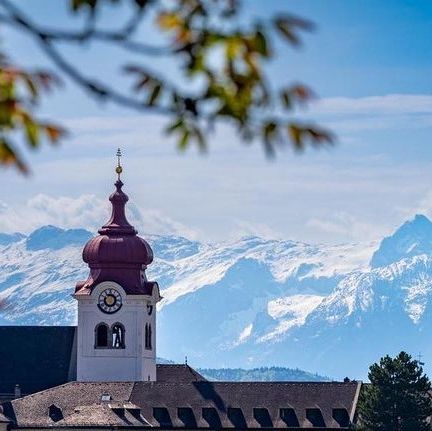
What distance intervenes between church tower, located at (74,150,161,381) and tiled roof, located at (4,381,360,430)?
351 inches

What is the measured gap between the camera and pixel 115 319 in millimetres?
133000

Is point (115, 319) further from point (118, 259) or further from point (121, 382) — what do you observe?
point (121, 382)

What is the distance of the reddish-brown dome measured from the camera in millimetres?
133750

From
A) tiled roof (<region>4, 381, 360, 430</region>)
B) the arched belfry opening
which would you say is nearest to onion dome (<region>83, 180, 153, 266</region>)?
the arched belfry opening

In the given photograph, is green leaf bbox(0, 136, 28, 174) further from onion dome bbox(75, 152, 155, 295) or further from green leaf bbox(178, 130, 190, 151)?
onion dome bbox(75, 152, 155, 295)

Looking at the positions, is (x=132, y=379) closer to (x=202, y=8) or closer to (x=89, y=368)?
(x=89, y=368)

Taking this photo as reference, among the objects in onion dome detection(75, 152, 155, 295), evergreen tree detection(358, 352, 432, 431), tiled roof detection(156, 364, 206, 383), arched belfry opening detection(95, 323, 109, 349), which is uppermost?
onion dome detection(75, 152, 155, 295)

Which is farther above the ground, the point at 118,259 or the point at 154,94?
the point at 118,259

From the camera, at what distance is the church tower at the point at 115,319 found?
132 metres

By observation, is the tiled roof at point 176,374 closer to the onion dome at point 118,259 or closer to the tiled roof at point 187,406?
the onion dome at point 118,259

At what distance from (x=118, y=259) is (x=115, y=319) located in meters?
4.76

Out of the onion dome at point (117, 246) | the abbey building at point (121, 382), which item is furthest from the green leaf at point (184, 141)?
the onion dome at point (117, 246)

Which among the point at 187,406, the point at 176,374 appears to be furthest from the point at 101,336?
the point at 187,406

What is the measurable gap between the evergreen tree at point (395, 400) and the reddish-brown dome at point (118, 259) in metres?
21.9
